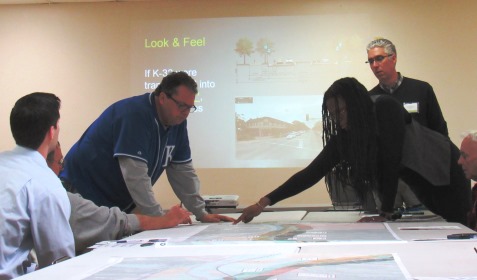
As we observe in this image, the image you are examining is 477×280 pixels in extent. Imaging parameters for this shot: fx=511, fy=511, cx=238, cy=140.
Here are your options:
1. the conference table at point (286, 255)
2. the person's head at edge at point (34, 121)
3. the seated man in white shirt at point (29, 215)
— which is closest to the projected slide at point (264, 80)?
the conference table at point (286, 255)

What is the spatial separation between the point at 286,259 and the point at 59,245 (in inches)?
23.0

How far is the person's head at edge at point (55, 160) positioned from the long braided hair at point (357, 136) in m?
1.02

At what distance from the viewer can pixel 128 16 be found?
164 inches

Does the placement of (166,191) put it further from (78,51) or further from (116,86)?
(78,51)

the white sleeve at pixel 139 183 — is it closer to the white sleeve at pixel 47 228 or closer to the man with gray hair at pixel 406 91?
the white sleeve at pixel 47 228

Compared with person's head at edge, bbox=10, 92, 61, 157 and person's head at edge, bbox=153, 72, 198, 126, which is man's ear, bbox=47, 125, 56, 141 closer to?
person's head at edge, bbox=10, 92, 61, 157

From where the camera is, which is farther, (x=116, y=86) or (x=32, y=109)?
(x=116, y=86)

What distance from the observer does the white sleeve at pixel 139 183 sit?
183 cm

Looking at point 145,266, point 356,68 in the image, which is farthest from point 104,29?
point 145,266

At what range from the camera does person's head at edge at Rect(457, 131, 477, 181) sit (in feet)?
6.06

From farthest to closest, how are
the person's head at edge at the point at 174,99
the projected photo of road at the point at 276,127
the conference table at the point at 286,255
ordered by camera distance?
the projected photo of road at the point at 276,127 → the person's head at edge at the point at 174,99 → the conference table at the point at 286,255

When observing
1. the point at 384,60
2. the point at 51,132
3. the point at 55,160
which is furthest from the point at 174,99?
the point at 384,60

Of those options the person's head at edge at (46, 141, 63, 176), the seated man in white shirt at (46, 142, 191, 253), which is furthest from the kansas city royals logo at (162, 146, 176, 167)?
the seated man in white shirt at (46, 142, 191, 253)

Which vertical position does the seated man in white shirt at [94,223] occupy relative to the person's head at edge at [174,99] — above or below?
below
